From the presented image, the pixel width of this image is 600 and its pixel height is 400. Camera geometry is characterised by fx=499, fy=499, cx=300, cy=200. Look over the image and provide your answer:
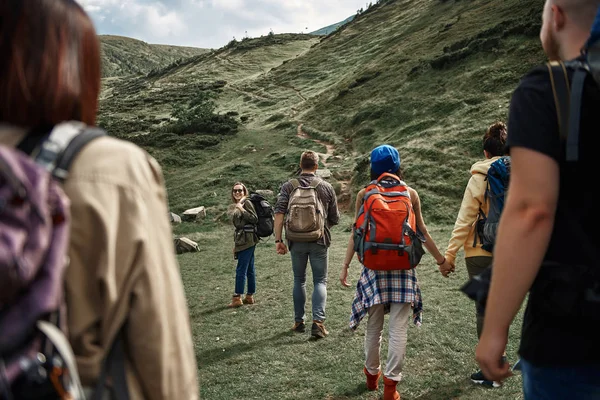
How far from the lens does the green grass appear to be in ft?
14.1

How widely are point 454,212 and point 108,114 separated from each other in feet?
131

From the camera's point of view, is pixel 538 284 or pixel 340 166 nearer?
pixel 538 284

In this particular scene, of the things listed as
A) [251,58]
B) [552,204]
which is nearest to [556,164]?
[552,204]

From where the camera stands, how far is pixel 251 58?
67625 millimetres

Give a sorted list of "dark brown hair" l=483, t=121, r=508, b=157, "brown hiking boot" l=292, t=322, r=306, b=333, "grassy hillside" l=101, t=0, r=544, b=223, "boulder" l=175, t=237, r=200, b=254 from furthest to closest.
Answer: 1. "grassy hillside" l=101, t=0, r=544, b=223
2. "boulder" l=175, t=237, r=200, b=254
3. "brown hiking boot" l=292, t=322, r=306, b=333
4. "dark brown hair" l=483, t=121, r=508, b=157

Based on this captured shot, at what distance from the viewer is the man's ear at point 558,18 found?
168 cm

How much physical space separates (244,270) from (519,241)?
5758mm

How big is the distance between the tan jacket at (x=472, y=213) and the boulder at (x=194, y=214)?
13.9m

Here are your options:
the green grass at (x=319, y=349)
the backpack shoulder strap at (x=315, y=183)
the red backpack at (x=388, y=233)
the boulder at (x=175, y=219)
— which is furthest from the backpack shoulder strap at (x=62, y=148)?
the boulder at (x=175, y=219)

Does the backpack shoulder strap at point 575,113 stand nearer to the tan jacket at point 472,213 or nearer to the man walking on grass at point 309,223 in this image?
the tan jacket at point 472,213

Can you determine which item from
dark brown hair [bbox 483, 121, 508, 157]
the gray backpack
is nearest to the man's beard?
dark brown hair [bbox 483, 121, 508, 157]

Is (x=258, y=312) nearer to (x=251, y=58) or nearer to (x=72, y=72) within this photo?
(x=72, y=72)

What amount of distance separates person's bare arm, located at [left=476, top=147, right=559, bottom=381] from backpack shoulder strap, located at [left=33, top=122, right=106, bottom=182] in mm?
1215

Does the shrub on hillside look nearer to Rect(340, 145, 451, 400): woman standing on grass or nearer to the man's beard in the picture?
Rect(340, 145, 451, 400): woman standing on grass
